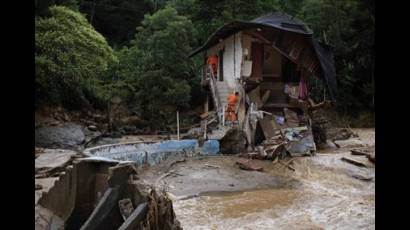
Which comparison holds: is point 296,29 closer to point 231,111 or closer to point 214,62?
point 231,111

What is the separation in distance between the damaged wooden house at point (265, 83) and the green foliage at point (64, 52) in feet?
21.3

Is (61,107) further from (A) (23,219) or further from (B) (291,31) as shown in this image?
(A) (23,219)

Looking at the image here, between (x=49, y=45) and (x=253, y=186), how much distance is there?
11.5 meters

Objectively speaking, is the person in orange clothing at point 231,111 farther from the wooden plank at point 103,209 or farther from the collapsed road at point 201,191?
the wooden plank at point 103,209

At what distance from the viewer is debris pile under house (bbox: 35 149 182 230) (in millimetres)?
5941

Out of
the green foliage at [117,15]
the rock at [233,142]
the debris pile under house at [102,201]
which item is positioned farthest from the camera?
the green foliage at [117,15]

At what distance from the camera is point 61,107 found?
81.3ft

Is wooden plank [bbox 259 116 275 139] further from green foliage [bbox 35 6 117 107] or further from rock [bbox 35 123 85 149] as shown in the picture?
rock [bbox 35 123 85 149]

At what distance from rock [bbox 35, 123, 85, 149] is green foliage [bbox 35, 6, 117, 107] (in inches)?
76.4

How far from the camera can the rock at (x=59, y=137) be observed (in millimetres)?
20031

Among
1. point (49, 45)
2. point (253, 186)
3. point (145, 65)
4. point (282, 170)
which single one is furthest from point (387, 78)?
point (145, 65)

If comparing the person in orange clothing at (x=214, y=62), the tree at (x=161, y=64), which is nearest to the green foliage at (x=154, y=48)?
the tree at (x=161, y=64)

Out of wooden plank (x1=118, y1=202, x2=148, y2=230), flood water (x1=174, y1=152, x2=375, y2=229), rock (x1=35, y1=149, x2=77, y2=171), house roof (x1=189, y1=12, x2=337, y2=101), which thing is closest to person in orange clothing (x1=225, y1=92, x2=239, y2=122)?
house roof (x1=189, y1=12, x2=337, y2=101)

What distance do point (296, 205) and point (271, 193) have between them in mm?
1365
